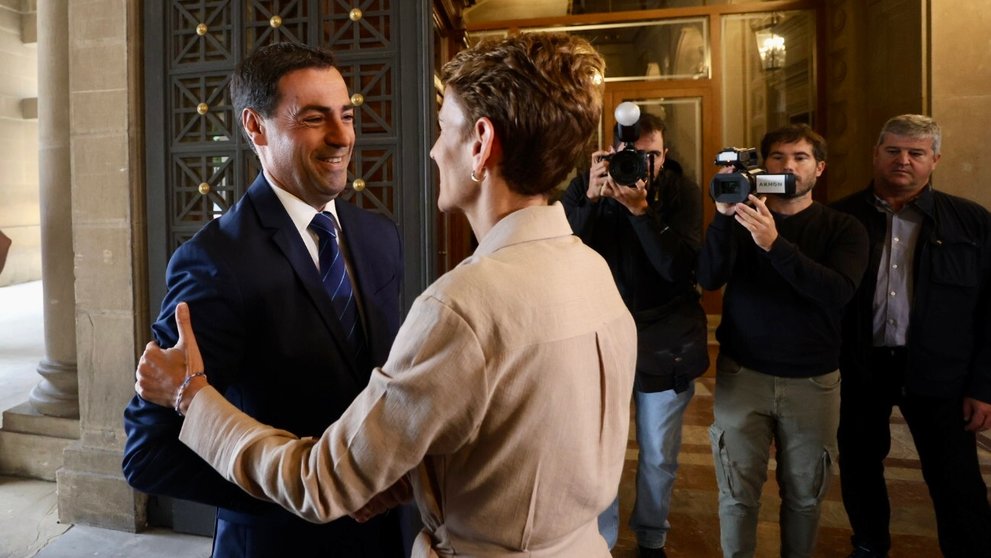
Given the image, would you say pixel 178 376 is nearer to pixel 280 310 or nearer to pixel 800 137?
pixel 280 310

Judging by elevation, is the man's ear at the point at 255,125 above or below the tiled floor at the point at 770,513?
above

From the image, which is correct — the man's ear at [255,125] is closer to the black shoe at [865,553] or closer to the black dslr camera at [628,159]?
the black dslr camera at [628,159]

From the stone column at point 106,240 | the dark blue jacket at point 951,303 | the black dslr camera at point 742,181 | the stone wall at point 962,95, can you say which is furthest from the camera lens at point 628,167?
the stone wall at point 962,95

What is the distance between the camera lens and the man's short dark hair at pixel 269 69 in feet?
5.02

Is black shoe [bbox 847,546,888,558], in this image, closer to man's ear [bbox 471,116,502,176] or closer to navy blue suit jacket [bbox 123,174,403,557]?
navy blue suit jacket [bbox 123,174,403,557]

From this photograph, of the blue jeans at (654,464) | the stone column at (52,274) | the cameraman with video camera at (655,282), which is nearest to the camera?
the cameraman with video camera at (655,282)

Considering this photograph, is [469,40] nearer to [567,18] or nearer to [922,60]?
[567,18]

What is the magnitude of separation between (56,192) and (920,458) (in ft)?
15.7

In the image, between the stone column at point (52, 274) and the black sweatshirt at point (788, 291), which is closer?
the black sweatshirt at point (788, 291)

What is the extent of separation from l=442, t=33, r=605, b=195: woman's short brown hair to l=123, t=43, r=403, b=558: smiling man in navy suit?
1.94 ft

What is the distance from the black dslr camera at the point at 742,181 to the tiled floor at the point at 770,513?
1.76m

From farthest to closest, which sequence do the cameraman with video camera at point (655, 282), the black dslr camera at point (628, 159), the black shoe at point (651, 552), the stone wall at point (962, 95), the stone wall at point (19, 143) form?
the stone wall at point (19, 143), the stone wall at point (962, 95), the black shoe at point (651, 552), the cameraman with video camera at point (655, 282), the black dslr camera at point (628, 159)

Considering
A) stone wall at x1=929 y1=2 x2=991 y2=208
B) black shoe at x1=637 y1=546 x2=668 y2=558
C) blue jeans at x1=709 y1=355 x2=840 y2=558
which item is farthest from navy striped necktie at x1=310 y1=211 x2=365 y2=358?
stone wall at x1=929 y1=2 x2=991 y2=208

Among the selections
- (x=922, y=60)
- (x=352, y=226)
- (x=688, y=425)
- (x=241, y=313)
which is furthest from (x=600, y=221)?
(x=922, y=60)
